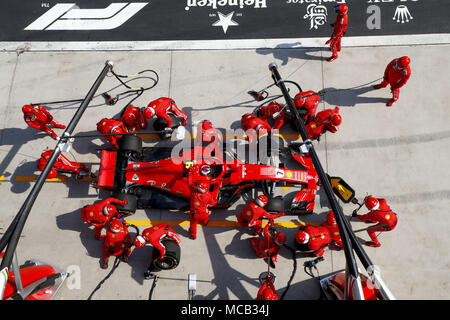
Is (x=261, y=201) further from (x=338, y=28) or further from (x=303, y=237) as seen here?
(x=338, y=28)

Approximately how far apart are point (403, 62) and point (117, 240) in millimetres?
8409

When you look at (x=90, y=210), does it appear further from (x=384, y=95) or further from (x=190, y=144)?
(x=384, y=95)

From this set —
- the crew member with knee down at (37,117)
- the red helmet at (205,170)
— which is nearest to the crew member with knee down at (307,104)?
the red helmet at (205,170)

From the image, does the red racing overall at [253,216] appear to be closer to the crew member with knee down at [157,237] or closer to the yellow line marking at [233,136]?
the crew member with knee down at [157,237]

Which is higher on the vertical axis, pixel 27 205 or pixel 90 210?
Result: pixel 27 205

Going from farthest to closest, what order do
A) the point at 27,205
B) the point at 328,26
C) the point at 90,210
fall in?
1. the point at 328,26
2. the point at 90,210
3. the point at 27,205

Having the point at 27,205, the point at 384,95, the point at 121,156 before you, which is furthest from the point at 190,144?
the point at 384,95

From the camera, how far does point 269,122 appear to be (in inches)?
369

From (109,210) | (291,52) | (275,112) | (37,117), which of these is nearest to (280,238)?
(275,112)

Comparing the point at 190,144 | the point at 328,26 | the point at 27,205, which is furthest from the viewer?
the point at 328,26

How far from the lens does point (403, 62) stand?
838 centimetres

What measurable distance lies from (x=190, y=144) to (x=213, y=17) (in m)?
→ 4.85

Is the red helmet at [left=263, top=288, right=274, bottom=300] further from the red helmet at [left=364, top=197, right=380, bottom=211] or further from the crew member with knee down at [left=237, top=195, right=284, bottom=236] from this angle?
the red helmet at [left=364, top=197, right=380, bottom=211]

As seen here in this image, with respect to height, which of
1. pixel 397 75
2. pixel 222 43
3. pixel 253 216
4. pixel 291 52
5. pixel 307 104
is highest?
pixel 222 43
